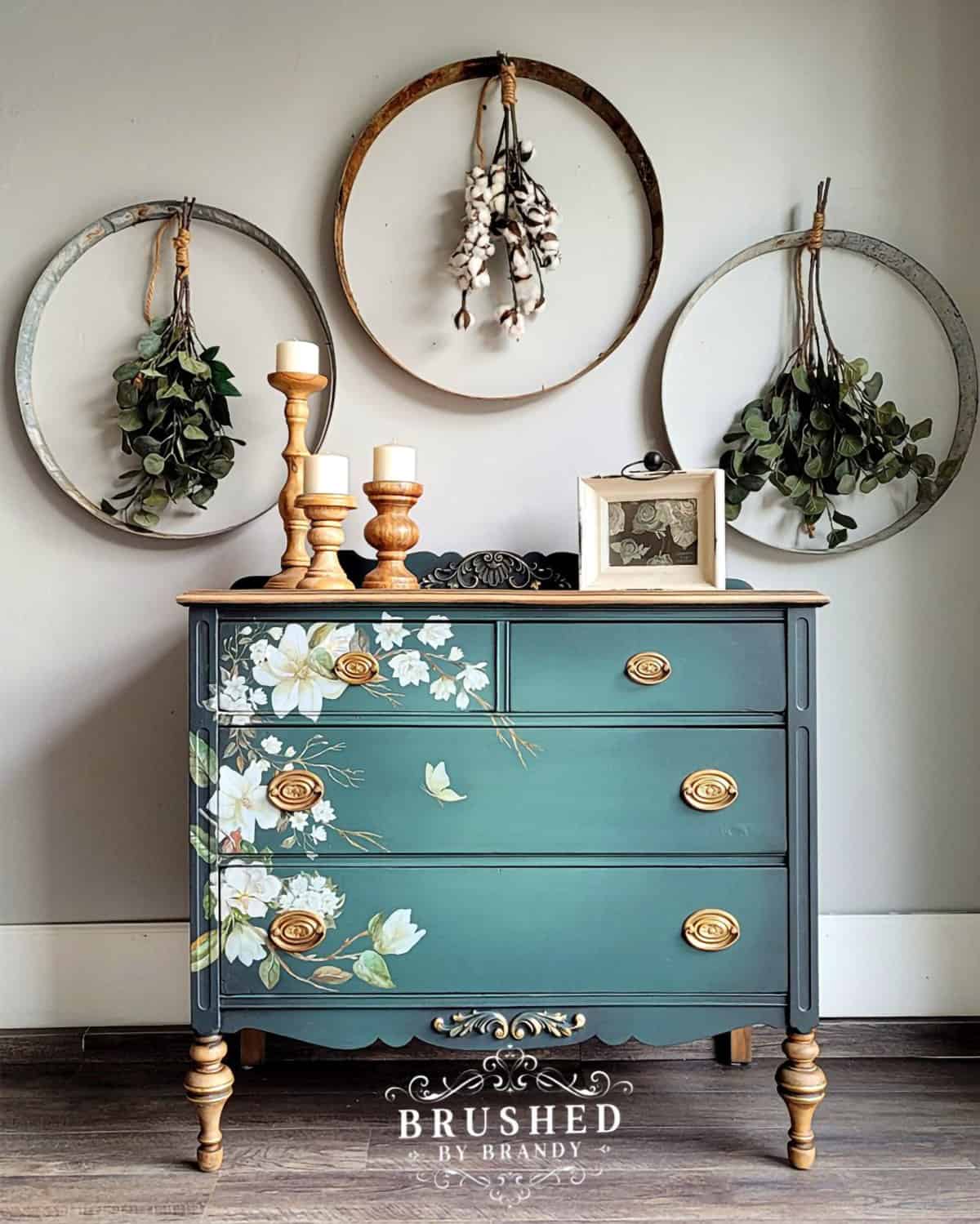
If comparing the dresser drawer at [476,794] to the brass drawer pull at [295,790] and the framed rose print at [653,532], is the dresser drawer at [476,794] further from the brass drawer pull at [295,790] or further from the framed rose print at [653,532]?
the framed rose print at [653,532]

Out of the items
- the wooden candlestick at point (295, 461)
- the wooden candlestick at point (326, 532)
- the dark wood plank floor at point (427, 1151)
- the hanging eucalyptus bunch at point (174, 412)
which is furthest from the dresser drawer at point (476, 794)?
the hanging eucalyptus bunch at point (174, 412)

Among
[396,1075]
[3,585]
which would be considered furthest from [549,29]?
[396,1075]

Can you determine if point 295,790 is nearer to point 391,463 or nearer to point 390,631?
point 390,631

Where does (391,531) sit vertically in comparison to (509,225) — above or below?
below

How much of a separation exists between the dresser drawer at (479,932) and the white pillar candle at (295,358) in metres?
0.85

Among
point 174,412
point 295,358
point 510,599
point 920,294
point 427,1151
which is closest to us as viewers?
point 510,599

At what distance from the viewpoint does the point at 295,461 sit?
192 centimetres

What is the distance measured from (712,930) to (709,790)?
0.70 feet

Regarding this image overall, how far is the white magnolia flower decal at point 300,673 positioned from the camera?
5.31 ft

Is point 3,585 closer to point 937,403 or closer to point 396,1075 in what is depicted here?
point 396,1075

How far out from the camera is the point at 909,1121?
71.5 inches

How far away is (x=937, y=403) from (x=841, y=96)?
0.64 m

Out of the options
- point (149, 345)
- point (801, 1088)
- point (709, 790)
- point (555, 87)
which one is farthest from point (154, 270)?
point (801, 1088)

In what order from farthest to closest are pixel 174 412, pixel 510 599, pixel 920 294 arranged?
pixel 920 294, pixel 174 412, pixel 510 599
